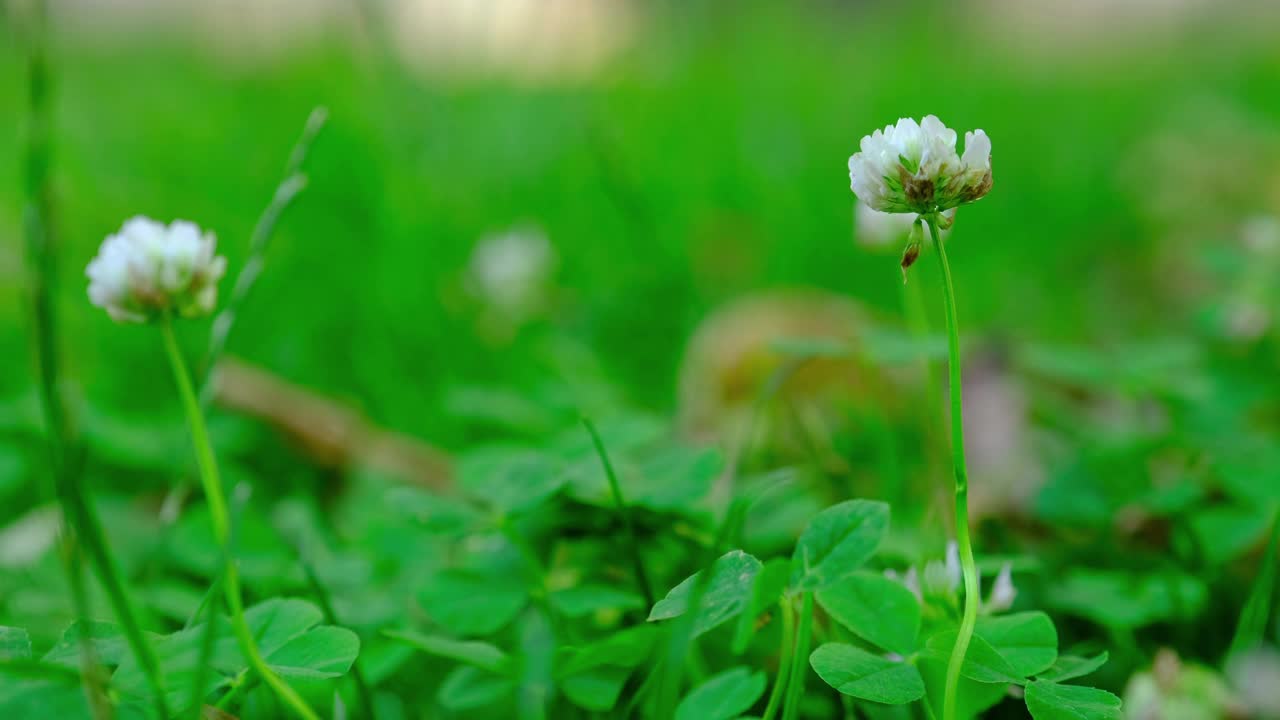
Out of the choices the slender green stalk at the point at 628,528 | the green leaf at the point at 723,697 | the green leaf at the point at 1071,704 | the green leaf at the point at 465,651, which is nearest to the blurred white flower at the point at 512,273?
the slender green stalk at the point at 628,528

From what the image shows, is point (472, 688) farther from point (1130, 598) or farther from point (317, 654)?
point (1130, 598)

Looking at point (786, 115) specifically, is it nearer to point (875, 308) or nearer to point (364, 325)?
point (875, 308)

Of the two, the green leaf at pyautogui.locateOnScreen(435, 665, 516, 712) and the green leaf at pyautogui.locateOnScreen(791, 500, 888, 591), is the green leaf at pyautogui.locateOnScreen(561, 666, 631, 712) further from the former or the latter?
the green leaf at pyautogui.locateOnScreen(791, 500, 888, 591)

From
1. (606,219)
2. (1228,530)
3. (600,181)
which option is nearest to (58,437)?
(1228,530)

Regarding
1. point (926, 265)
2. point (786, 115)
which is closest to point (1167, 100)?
point (786, 115)

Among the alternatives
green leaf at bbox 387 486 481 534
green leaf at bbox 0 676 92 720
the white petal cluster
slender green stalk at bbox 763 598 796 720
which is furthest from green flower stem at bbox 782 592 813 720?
the white petal cluster

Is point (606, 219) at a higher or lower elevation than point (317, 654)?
higher
